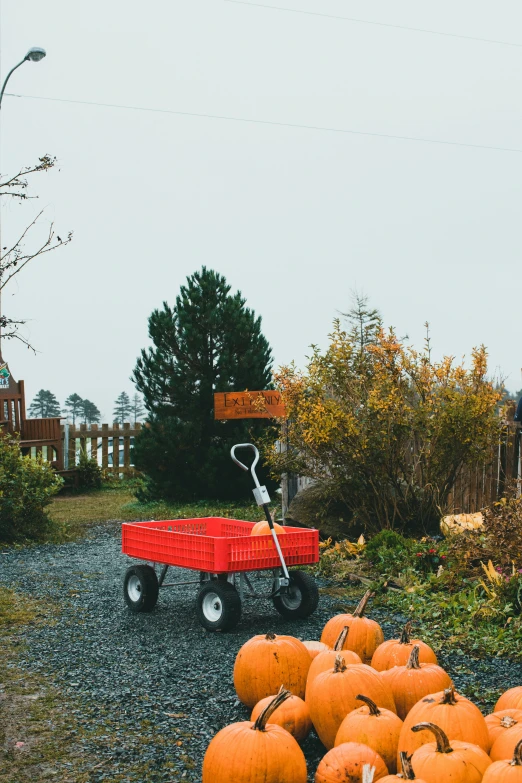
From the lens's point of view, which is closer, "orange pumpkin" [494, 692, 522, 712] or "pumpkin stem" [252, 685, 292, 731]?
"pumpkin stem" [252, 685, 292, 731]

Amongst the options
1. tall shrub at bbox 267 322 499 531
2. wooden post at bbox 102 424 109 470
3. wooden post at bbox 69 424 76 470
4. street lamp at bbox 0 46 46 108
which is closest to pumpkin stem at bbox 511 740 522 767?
tall shrub at bbox 267 322 499 531

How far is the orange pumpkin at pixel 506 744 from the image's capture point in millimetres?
2846

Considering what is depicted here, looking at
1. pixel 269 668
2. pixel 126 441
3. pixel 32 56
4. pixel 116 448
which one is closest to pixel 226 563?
pixel 269 668

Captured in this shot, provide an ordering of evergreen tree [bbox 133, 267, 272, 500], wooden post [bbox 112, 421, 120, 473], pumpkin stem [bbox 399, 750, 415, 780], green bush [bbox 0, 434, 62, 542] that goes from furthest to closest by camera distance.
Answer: wooden post [bbox 112, 421, 120, 473]
evergreen tree [bbox 133, 267, 272, 500]
green bush [bbox 0, 434, 62, 542]
pumpkin stem [bbox 399, 750, 415, 780]

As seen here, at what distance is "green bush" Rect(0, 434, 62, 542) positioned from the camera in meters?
10.0

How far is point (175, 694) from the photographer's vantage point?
427cm

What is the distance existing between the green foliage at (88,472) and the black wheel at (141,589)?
Result: 1080 cm

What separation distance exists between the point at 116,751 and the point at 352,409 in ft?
17.6

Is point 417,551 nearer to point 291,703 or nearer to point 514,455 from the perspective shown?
point 514,455

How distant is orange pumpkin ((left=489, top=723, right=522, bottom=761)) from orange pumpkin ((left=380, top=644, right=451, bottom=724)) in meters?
0.55

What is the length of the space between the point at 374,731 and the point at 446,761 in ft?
1.41

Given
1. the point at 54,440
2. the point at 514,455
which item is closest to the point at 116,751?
the point at 514,455

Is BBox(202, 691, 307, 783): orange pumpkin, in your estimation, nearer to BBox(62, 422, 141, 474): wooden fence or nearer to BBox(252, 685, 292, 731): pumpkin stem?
BBox(252, 685, 292, 731): pumpkin stem

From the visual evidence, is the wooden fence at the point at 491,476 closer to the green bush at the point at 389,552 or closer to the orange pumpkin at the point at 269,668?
the green bush at the point at 389,552
